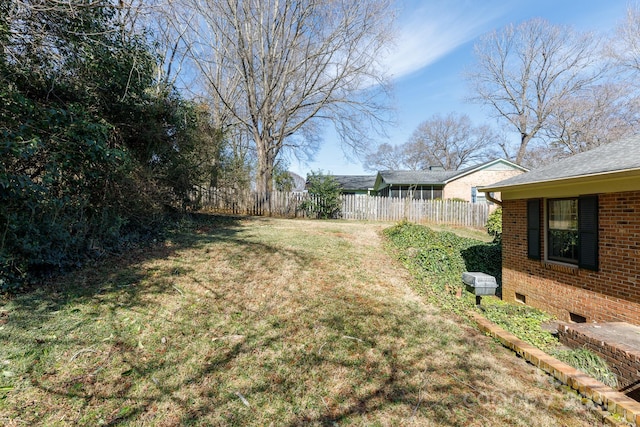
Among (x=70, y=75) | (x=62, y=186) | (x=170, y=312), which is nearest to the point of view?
(x=170, y=312)

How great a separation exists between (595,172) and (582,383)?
2963mm

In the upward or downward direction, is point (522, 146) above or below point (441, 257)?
above

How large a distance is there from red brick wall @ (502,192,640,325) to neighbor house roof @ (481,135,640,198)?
333mm

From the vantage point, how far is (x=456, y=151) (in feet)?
119

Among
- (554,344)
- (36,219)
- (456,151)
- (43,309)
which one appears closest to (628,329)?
Result: (554,344)

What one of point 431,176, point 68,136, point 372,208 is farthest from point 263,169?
point 431,176

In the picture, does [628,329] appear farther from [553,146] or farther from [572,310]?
[553,146]

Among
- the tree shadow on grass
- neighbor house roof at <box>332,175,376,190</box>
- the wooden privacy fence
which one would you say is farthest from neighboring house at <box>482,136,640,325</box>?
neighbor house roof at <box>332,175,376,190</box>

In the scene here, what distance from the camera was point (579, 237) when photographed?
15.3ft

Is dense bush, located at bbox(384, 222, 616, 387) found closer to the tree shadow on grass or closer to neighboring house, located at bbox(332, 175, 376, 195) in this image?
the tree shadow on grass

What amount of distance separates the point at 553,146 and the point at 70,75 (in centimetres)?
2923

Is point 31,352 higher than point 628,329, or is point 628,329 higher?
point 31,352

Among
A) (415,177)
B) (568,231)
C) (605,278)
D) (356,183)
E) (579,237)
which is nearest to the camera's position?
(605,278)

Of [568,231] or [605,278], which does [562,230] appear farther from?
[605,278]
